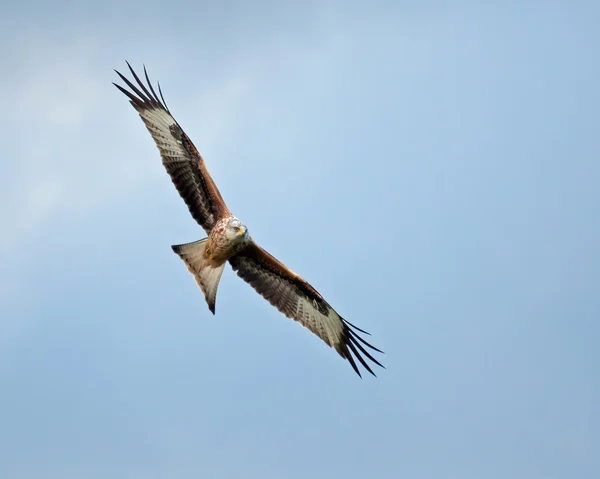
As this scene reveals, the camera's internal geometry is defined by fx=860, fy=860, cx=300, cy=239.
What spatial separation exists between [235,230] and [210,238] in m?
0.39

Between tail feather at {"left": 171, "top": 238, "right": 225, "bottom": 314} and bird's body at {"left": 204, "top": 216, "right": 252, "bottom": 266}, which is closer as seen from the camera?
bird's body at {"left": 204, "top": 216, "right": 252, "bottom": 266}

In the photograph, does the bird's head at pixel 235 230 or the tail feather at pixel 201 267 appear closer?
the bird's head at pixel 235 230

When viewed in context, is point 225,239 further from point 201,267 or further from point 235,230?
point 201,267

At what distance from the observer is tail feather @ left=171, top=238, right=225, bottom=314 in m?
11.4

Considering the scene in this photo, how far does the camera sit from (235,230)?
36.6 feet

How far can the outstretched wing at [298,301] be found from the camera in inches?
473

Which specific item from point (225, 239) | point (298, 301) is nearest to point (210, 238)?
point (225, 239)

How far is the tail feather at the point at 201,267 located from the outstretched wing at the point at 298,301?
2.21ft

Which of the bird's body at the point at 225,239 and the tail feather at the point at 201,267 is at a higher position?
the bird's body at the point at 225,239

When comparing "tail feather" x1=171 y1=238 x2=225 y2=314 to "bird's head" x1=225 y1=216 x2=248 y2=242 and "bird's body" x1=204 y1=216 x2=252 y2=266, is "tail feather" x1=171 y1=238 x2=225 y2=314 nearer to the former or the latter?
"bird's body" x1=204 y1=216 x2=252 y2=266

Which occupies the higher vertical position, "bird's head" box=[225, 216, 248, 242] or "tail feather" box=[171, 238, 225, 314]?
"bird's head" box=[225, 216, 248, 242]

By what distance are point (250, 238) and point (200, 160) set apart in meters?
1.23

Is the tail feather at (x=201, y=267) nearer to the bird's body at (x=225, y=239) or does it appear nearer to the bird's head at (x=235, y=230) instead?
the bird's body at (x=225, y=239)

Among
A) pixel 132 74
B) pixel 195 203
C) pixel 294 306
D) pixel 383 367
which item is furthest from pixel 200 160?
pixel 383 367
